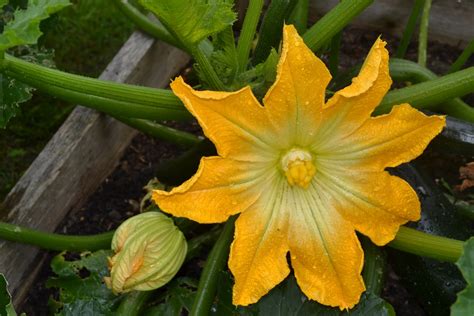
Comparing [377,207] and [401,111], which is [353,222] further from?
[401,111]

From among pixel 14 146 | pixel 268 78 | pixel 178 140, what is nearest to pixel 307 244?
pixel 268 78

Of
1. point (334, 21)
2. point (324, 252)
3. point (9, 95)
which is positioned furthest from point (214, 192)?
Answer: point (9, 95)

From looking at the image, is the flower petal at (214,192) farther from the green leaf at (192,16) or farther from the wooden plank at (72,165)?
the wooden plank at (72,165)

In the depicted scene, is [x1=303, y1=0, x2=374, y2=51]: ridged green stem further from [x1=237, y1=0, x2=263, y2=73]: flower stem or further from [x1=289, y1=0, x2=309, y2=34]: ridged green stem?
[x1=289, y1=0, x2=309, y2=34]: ridged green stem

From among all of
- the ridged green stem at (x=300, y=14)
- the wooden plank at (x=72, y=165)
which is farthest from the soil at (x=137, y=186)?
the ridged green stem at (x=300, y=14)

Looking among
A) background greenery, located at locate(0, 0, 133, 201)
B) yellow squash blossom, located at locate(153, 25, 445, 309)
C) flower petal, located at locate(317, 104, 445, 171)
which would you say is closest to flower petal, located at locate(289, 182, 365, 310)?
yellow squash blossom, located at locate(153, 25, 445, 309)

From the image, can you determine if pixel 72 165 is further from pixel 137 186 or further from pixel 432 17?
pixel 432 17

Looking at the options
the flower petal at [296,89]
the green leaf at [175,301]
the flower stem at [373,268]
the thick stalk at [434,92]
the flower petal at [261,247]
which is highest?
the flower petal at [296,89]
